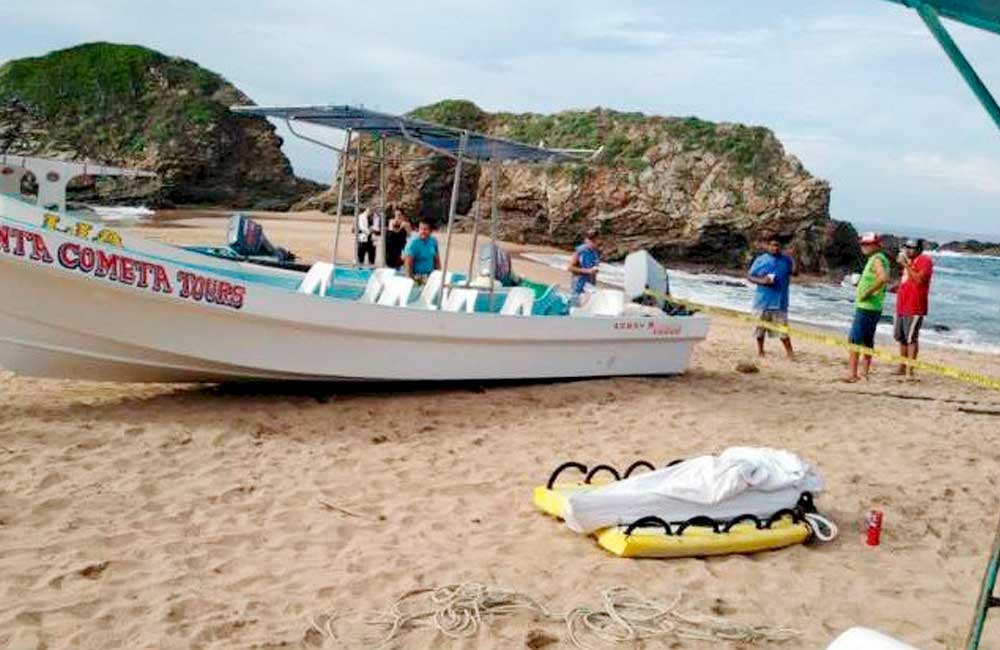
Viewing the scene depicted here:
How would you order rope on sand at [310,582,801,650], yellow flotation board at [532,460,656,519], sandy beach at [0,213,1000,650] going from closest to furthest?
rope on sand at [310,582,801,650], sandy beach at [0,213,1000,650], yellow flotation board at [532,460,656,519]

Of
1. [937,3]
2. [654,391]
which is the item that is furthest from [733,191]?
[937,3]

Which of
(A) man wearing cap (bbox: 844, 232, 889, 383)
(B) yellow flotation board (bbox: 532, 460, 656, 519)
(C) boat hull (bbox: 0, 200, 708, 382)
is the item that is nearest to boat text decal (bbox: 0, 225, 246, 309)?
(C) boat hull (bbox: 0, 200, 708, 382)

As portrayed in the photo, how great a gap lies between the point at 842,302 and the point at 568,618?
2682 cm

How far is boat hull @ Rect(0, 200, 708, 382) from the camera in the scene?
7094 mm

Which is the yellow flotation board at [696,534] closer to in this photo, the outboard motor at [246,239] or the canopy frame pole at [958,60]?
the canopy frame pole at [958,60]

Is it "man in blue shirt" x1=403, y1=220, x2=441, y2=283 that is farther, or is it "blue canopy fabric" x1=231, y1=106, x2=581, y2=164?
"man in blue shirt" x1=403, y1=220, x2=441, y2=283

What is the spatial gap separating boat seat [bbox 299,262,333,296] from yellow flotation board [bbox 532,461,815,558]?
4852mm

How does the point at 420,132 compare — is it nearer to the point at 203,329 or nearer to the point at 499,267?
the point at 499,267

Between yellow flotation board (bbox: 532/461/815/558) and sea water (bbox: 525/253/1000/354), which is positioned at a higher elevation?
sea water (bbox: 525/253/1000/354)

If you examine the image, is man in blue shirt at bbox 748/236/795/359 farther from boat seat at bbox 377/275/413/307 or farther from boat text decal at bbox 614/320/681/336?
boat seat at bbox 377/275/413/307

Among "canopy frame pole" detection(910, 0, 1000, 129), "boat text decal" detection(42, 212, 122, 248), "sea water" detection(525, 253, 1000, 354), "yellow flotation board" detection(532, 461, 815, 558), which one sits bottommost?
"yellow flotation board" detection(532, 461, 815, 558)

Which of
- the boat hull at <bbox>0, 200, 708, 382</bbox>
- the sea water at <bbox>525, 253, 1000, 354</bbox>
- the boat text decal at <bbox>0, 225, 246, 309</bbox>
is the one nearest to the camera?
the boat text decal at <bbox>0, 225, 246, 309</bbox>

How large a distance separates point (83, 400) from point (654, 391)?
603 centimetres

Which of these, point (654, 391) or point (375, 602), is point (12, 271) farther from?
point (654, 391)
